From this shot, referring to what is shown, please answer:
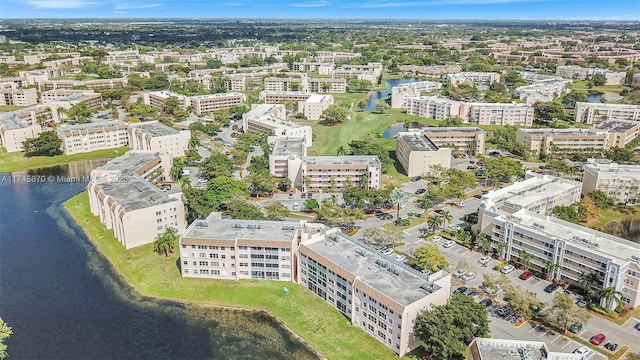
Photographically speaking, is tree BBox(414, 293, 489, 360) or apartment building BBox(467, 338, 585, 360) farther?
tree BBox(414, 293, 489, 360)

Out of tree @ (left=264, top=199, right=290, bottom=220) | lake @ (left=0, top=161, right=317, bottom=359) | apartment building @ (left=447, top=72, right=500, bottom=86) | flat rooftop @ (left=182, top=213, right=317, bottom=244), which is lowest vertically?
lake @ (left=0, top=161, right=317, bottom=359)

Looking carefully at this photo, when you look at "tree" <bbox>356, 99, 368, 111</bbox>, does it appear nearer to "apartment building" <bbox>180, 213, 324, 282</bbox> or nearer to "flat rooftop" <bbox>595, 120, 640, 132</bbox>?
"flat rooftop" <bbox>595, 120, 640, 132</bbox>

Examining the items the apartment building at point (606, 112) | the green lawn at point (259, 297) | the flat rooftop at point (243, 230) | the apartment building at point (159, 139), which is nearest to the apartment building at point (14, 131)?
the apartment building at point (159, 139)

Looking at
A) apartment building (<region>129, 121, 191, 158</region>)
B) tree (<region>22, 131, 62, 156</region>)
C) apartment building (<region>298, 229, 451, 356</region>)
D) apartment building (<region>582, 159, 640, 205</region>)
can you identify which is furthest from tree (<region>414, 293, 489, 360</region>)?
tree (<region>22, 131, 62, 156</region>)

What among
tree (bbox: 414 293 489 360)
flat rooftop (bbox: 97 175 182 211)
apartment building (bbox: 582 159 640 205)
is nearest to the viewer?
tree (bbox: 414 293 489 360)

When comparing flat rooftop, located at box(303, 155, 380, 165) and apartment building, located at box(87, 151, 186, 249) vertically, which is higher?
flat rooftop, located at box(303, 155, 380, 165)

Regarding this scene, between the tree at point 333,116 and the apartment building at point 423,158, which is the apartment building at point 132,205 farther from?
the tree at point 333,116
